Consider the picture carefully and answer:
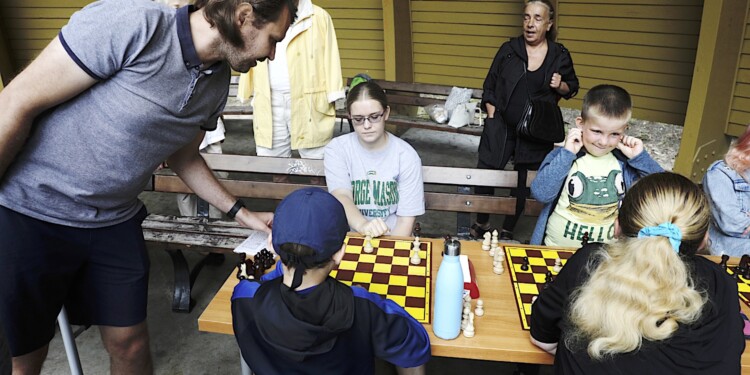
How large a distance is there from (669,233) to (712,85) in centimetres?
438

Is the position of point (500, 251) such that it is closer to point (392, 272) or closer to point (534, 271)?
point (534, 271)

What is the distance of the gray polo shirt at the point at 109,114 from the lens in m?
1.47

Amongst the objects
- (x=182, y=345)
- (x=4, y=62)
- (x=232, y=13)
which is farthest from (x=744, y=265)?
(x=4, y=62)

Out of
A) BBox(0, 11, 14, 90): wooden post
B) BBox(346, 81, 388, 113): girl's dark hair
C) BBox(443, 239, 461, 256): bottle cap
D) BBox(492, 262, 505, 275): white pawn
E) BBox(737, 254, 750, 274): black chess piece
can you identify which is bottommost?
BBox(737, 254, 750, 274): black chess piece

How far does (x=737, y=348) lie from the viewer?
145cm

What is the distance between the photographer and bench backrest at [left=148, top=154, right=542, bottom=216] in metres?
3.15

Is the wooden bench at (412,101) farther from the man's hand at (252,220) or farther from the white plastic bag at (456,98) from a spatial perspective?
the man's hand at (252,220)

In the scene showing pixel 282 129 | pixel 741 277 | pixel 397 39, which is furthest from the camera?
pixel 397 39

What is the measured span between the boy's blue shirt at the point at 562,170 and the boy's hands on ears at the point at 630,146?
2 cm

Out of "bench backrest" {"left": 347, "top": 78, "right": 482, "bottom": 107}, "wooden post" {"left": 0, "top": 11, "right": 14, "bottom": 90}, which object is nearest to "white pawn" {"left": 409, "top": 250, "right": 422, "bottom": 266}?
"bench backrest" {"left": 347, "top": 78, "right": 482, "bottom": 107}

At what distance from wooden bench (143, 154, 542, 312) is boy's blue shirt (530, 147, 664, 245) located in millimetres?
531

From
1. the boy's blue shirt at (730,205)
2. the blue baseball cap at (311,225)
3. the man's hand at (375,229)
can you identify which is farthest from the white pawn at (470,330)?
the boy's blue shirt at (730,205)

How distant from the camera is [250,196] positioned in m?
3.43

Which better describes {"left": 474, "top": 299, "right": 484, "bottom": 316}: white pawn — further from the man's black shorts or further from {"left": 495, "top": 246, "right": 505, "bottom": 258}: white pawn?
the man's black shorts
